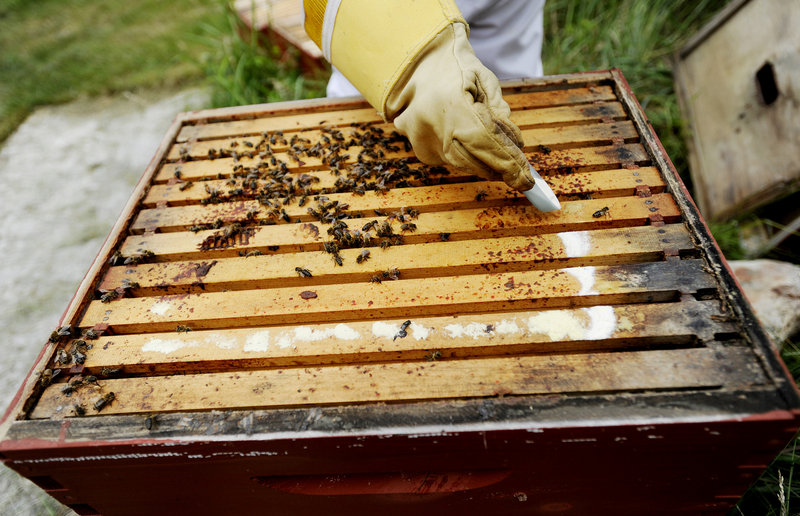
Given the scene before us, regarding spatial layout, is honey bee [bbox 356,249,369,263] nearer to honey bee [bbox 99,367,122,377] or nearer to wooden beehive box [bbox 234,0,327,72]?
honey bee [bbox 99,367,122,377]

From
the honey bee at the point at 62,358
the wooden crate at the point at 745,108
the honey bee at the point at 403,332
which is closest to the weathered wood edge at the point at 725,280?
the honey bee at the point at 403,332

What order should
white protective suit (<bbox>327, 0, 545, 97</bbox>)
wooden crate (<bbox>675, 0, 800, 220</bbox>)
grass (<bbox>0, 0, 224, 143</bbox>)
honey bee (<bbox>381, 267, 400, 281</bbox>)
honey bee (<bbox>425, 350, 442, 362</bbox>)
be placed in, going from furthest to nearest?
grass (<bbox>0, 0, 224, 143</bbox>) → wooden crate (<bbox>675, 0, 800, 220</bbox>) → white protective suit (<bbox>327, 0, 545, 97</bbox>) → honey bee (<bbox>381, 267, 400, 281</bbox>) → honey bee (<bbox>425, 350, 442, 362</bbox>)

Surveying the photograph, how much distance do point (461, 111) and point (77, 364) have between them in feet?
5.38

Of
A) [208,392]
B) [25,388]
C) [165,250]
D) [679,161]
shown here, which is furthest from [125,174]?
[679,161]

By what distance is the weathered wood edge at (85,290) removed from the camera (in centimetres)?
163

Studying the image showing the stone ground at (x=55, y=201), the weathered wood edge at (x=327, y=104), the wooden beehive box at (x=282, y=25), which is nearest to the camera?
the weathered wood edge at (x=327, y=104)

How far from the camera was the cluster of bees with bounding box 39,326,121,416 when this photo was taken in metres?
1.61

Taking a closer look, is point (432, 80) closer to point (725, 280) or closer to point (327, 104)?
point (327, 104)

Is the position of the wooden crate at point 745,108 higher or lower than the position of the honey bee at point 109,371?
higher

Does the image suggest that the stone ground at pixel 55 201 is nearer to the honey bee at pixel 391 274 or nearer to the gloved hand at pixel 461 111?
the honey bee at pixel 391 274

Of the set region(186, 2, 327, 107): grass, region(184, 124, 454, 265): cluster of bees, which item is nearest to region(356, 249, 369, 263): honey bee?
region(184, 124, 454, 265): cluster of bees

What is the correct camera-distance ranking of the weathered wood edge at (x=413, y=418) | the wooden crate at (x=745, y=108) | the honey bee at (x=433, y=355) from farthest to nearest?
the wooden crate at (x=745, y=108)
the honey bee at (x=433, y=355)
the weathered wood edge at (x=413, y=418)

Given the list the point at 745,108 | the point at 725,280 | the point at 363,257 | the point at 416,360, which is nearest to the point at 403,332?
the point at 416,360

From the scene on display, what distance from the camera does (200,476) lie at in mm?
1662
